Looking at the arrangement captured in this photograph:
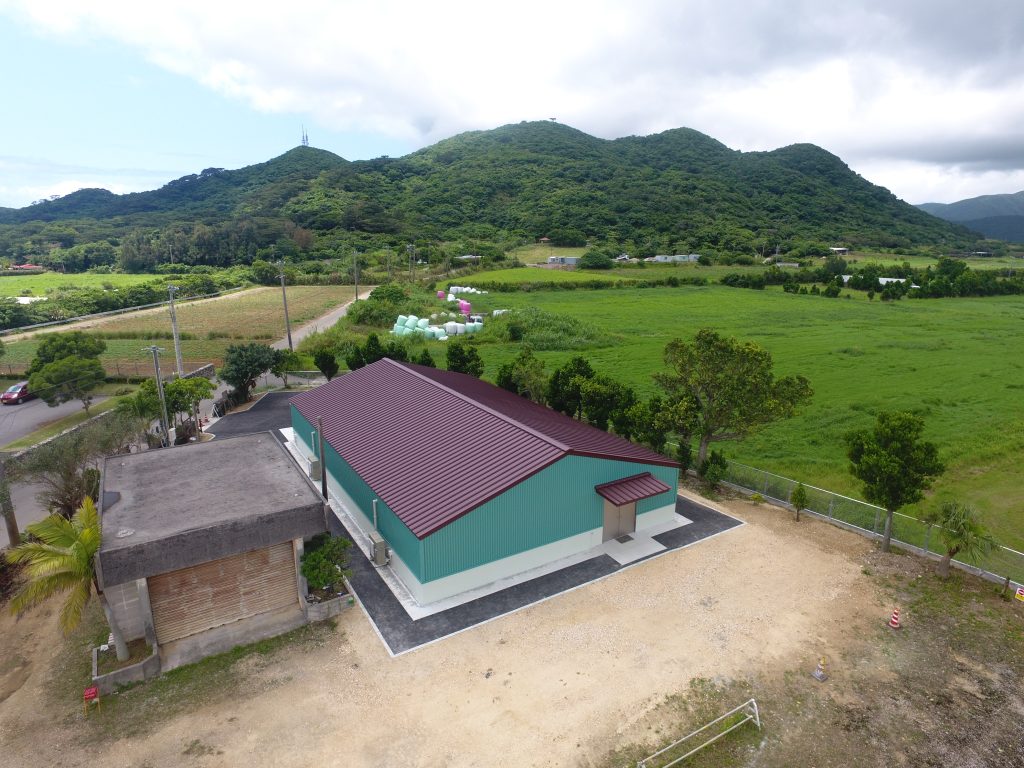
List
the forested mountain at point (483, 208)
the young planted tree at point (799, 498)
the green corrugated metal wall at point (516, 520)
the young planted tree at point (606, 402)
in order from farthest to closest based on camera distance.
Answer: the forested mountain at point (483, 208) < the young planted tree at point (606, 402) < the young planted tree at point (799, 498) < the green corrugated metal wall at point (516, 520)

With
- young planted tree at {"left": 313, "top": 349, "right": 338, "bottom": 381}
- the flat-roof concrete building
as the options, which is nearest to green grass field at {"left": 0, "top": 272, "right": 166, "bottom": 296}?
young planted tree at {"left": 313, "top": 349, "right": 338, "bottom": 381}

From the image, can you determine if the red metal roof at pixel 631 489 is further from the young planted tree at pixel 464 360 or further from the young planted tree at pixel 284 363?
the young planted tree at pixel 284 363

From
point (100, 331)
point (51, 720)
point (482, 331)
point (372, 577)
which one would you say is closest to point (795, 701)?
point (372, 577)

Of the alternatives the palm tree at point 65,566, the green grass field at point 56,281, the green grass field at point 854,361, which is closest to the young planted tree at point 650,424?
the green grass field at point 854,361

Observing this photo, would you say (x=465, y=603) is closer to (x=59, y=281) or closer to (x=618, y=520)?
(x=618, y=520)

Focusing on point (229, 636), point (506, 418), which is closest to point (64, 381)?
point (229, 636)

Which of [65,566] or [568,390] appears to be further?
[568,390]

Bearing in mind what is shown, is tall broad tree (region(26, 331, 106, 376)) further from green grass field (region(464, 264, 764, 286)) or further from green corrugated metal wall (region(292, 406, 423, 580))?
green grass field (region(464, 264, 764, 286))
